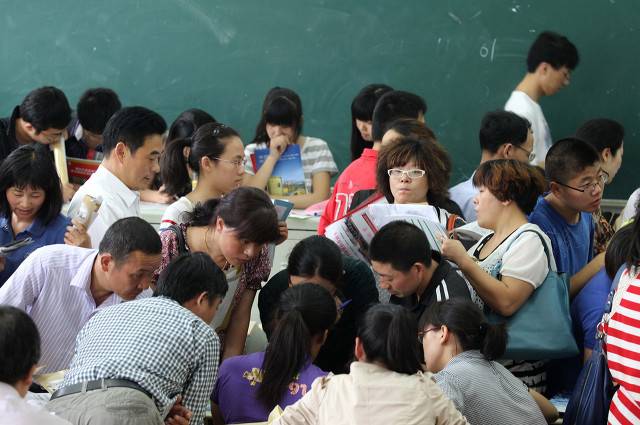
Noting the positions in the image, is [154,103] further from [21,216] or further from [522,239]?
[522,239]

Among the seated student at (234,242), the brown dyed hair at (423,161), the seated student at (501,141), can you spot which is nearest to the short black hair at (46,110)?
the seated student at (234,242)

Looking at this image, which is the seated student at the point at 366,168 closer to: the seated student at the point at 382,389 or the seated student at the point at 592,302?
the seated student at the point at 592,302

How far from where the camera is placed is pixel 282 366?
2.94m

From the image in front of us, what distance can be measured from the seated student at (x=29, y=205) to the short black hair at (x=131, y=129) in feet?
0.89

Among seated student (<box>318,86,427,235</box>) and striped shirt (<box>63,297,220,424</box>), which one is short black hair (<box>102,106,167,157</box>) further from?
striped shirt (<box>63,297,220,424</box>)

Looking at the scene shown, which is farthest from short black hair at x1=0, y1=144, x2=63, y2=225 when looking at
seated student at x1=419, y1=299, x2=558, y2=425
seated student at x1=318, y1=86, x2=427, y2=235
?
seated student at x1=419, y1=299, x2=558, y2=425

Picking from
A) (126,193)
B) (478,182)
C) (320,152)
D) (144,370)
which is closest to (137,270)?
(144,370)

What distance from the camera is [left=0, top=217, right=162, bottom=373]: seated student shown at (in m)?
2.96

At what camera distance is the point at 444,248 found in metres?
3.22

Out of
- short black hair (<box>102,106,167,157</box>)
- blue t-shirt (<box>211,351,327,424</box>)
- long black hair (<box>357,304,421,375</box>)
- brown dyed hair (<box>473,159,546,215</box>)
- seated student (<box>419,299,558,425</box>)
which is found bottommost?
blue t-shirt (<box>211,351,327,424</box>)

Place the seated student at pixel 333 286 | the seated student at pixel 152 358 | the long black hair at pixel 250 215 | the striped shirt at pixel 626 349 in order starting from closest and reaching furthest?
1. the seated student at pixel 152 358
2. the striped shirt at pixel 626 349
3. the long black hair at pixel 250 215
4. the seated student at pixel 333 286

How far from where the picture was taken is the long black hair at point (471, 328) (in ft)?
9.50

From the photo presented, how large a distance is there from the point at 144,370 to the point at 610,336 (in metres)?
1.39

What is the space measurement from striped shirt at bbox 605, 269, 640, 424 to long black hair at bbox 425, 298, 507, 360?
1.07ft
